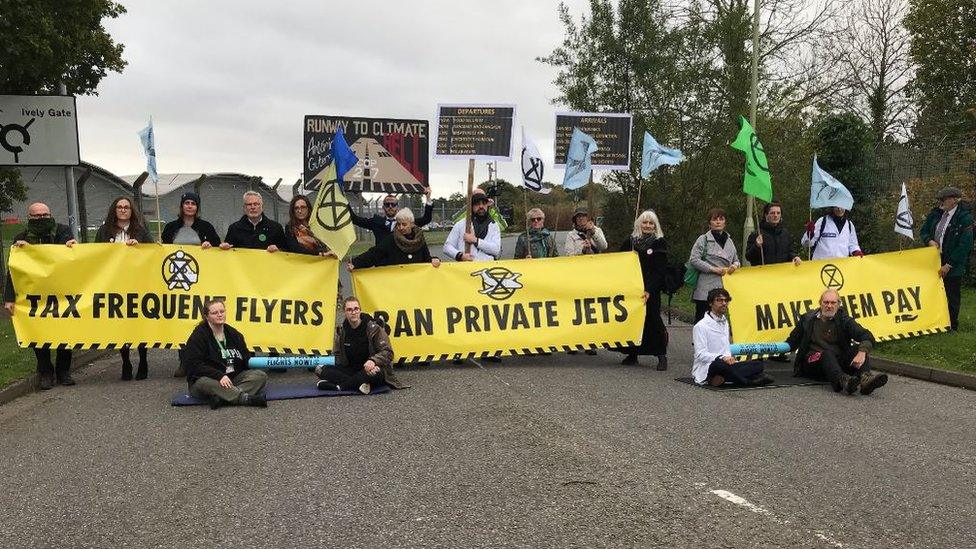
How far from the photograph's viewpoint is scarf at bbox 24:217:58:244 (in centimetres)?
866

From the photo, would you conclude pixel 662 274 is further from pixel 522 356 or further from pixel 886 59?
pixel 886 59

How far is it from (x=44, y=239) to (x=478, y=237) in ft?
16.6

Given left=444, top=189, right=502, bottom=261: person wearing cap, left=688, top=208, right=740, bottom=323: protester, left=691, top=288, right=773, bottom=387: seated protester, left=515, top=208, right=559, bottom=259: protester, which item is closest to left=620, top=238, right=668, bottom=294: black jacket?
left=688, top=208, right=740, bottom=323: protester

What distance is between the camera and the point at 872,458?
553 centimetres

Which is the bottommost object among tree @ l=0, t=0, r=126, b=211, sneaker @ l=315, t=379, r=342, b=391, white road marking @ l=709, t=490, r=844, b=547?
sneaker @ l=315, t=379, r=342, b=391

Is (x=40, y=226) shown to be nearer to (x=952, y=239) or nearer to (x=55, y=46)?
(x=55, y=46)

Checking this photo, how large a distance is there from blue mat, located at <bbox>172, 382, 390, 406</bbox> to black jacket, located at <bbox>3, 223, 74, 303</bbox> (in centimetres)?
243

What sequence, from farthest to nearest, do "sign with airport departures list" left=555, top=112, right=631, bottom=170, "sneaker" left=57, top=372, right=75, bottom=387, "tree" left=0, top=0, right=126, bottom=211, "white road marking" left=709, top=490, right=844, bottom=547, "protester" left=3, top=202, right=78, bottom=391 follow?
1. "sign with airport departures list" left=555, top=112, right=631, bottom=170
2. "tree" left=0, top=0, right=126, bottom=211
3. "sneaker" left=57, top=372, right=75, bottom=387
4. "protester" left=3, top=202, right=78, bottom=391
5. "white road marking" left=709, top=490, right=844, bottom=547

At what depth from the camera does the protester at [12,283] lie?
329 inches

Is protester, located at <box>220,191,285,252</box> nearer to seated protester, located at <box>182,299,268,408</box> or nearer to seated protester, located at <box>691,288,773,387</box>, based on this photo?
seated protester, located at <box>182,299,268,408</box>

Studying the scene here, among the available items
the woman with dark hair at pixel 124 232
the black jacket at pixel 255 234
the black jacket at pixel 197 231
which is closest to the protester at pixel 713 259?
the black jacket at pixel 255 234

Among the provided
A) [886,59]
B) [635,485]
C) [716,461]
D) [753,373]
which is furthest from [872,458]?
[886,59]

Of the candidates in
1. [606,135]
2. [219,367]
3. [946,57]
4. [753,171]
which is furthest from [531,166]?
[946,57]

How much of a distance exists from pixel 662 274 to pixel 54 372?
710 cm
